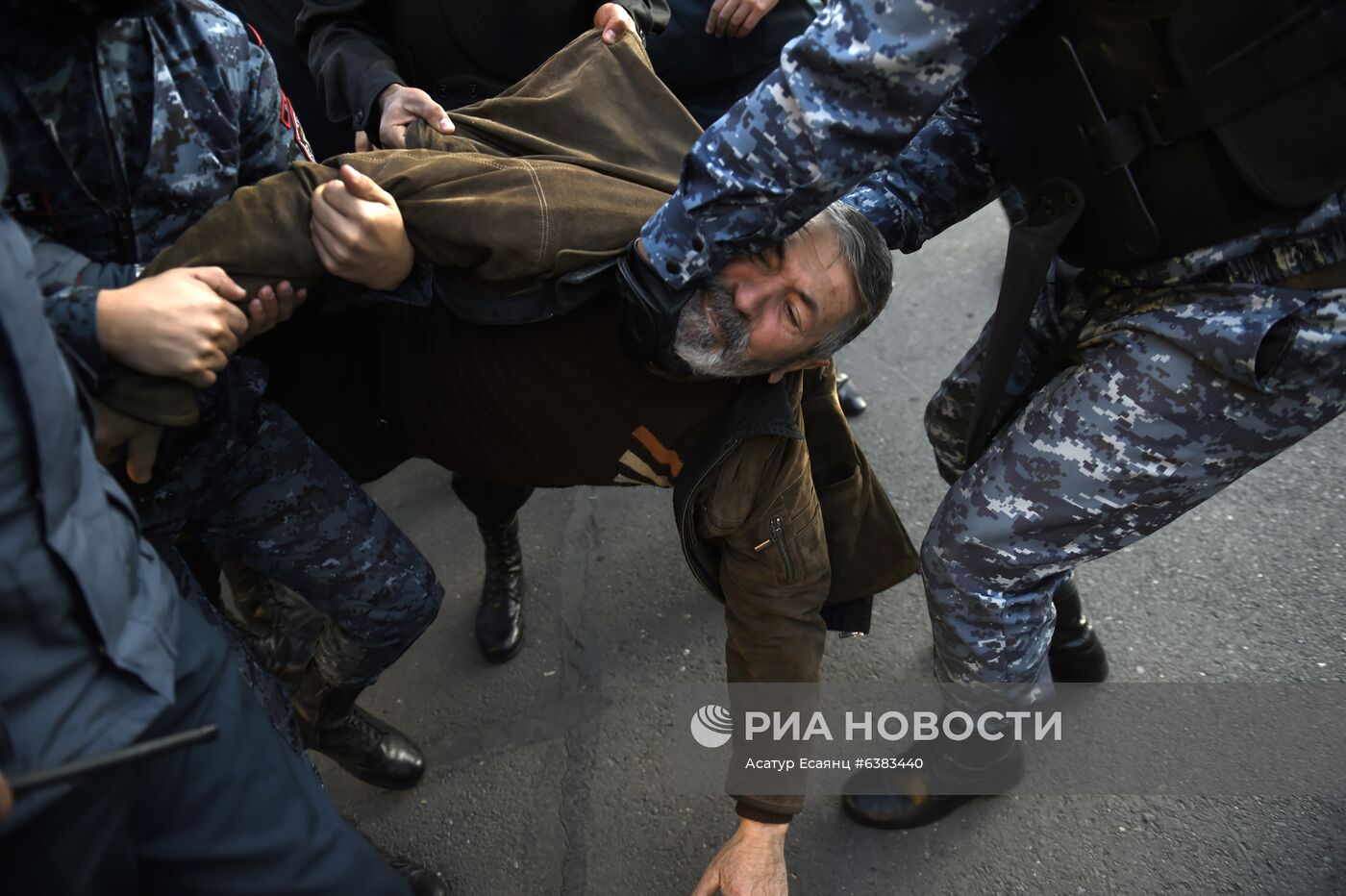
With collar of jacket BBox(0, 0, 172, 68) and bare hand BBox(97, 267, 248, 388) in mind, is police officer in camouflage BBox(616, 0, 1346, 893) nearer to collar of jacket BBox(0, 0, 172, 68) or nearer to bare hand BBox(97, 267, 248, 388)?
bare hand BBox(97, 267, 248, 388)

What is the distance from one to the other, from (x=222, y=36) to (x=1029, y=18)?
3.81ft

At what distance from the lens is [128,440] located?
1398 mm

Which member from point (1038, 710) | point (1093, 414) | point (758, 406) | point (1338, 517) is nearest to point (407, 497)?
point (758, 406)

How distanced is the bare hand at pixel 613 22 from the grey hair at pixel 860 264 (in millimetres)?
548

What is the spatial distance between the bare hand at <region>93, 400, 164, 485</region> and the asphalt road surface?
3.30 ft

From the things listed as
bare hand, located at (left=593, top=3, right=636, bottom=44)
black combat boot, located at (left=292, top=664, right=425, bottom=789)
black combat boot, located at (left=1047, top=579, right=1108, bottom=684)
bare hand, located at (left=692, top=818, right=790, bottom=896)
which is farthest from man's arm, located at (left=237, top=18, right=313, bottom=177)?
black combat boot, located at (left=1047, top=579, right=1108, bottom=684)

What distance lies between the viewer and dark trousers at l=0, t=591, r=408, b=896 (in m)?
1.00

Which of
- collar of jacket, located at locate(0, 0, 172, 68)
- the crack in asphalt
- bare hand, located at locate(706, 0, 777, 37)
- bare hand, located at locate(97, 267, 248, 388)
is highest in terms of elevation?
collar of jacket, located at locate(0, 0, 172, 68)

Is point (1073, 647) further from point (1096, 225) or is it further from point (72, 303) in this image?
point (72, 303)

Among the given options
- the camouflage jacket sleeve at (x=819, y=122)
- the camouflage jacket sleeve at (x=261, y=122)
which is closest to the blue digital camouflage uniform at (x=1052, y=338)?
the camouflage jacket sleeve at (x=819, y=122)

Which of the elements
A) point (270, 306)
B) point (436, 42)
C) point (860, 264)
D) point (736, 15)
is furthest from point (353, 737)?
point (736, 15)

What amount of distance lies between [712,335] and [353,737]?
1117 mm

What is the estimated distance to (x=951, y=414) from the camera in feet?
6.66

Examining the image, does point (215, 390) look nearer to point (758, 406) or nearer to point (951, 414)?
point (758, 406)
